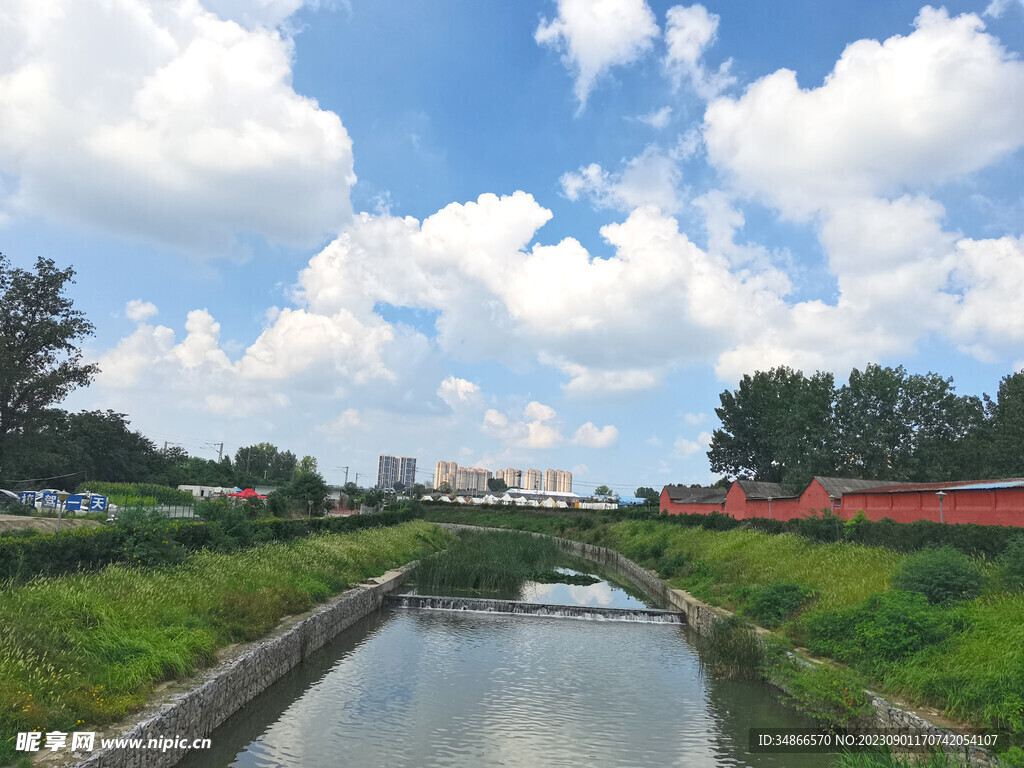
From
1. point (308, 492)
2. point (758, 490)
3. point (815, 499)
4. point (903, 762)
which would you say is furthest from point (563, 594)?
point (758, 490)

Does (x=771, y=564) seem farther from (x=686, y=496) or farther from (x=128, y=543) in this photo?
(x=686, y=496)

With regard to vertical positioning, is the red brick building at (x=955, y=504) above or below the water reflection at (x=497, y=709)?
above

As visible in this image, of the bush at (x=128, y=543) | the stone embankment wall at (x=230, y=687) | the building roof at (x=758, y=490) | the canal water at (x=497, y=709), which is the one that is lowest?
the canal water at (x=497, y=709)

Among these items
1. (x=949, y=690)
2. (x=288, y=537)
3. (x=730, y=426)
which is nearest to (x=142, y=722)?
(x=949, y=690)

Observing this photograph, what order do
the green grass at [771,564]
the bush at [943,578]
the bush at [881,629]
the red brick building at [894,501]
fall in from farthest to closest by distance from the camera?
the red brick building at [894,501] < the green grass at [771,564] < the bush at [943,578] < the bush at [881,629]

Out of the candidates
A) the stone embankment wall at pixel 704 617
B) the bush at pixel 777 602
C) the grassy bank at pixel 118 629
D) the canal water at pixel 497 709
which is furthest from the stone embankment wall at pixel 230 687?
the bush at pixel 777 602

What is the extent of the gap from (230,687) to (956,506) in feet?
92.7

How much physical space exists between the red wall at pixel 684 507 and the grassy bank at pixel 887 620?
28370 mm

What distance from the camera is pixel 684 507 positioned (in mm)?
66562

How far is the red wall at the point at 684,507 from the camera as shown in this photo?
58688mm

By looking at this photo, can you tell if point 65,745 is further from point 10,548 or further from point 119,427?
point 119,427

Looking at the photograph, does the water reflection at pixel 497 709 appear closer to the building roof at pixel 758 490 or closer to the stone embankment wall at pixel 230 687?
the stone embankment wall at pixel 230 687

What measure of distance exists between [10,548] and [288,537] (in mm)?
15208

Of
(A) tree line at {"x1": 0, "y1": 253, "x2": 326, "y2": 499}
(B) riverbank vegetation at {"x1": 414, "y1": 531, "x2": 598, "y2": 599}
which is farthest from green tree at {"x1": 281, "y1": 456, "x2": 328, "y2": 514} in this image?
(B) riverbank vegetation at {"x1": 414, "y1": 531, "x2": 598, "y2": 599}
